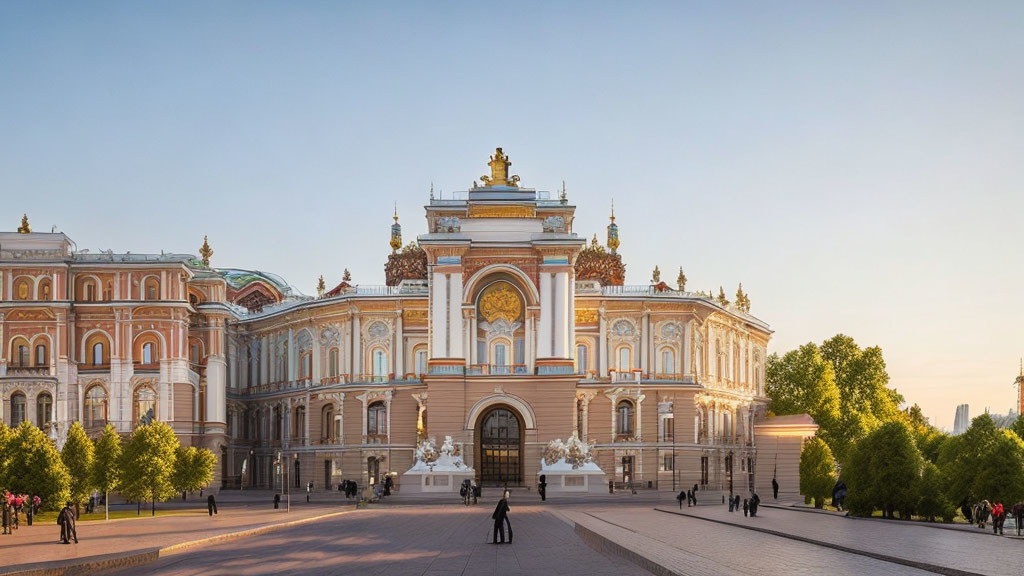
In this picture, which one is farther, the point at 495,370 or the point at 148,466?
the point at 495,370

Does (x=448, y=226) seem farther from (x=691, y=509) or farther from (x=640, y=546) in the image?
(x=640, y=546)

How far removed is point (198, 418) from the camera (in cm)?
8375

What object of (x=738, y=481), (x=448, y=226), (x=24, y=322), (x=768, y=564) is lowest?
(x=738, y=481)

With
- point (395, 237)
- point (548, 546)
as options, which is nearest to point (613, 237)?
point (395, 237)

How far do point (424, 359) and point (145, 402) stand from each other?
19235 mm

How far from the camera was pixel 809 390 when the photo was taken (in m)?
101

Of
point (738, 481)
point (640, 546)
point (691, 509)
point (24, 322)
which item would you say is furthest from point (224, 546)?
point (738, 481)

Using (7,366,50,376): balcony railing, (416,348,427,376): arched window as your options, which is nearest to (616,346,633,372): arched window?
(416,348,427,376): arched window

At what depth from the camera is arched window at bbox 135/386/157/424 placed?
260 feet

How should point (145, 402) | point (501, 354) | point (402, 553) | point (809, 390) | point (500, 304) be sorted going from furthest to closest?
point (809, 390)
point (501, 354)
point (145, 402)
point (500, 304)
point (402, 553)

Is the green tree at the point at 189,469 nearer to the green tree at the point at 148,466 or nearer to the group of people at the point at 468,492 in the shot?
the green tree at the point at 148,466

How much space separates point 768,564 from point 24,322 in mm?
60322

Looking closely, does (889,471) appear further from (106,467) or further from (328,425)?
(328,425)

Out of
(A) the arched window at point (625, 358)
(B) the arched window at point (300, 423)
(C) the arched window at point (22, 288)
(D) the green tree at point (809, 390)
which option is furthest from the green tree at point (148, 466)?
(D) the green tree at point (809, 390)
